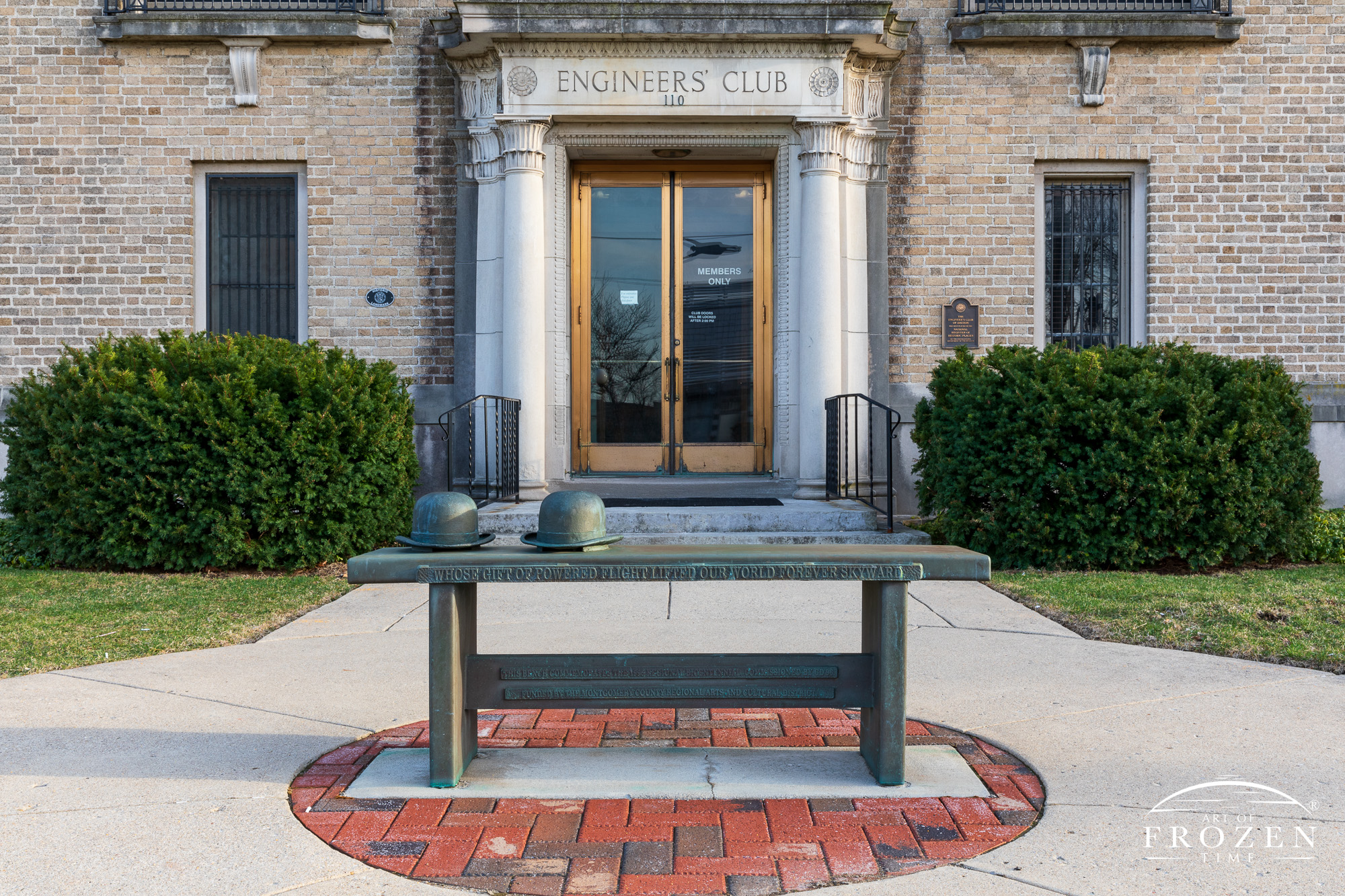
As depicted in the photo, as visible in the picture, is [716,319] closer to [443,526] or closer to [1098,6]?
[1098,6]

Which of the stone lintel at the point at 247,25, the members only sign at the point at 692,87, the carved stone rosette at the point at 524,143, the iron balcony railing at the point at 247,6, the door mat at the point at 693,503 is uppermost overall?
the iron balcony railing at the point at 247,6

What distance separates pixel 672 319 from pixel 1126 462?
206 inches

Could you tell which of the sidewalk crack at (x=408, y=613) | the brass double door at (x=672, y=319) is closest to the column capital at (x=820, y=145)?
the brass double door at (x=672, y=319)

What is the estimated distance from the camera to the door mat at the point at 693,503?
9453 millimetres

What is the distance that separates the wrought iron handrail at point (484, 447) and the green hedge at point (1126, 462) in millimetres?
4048

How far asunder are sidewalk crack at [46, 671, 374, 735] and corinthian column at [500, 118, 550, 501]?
17.5ft

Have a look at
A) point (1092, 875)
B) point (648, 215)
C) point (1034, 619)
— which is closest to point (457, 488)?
point (648, 215)

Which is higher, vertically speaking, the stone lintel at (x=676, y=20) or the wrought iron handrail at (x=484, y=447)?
the stone lintel at (x=676, y=20)

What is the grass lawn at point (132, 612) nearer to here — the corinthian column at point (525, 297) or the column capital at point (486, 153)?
the corinthian column at point (525, 297)

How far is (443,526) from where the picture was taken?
3.56 m

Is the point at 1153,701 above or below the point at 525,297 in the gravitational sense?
below

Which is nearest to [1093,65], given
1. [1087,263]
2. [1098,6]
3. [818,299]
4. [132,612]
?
[1098,6]

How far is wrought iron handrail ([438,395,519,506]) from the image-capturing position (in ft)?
31.7

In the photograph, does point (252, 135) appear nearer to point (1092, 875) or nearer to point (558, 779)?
point (558, 779)
